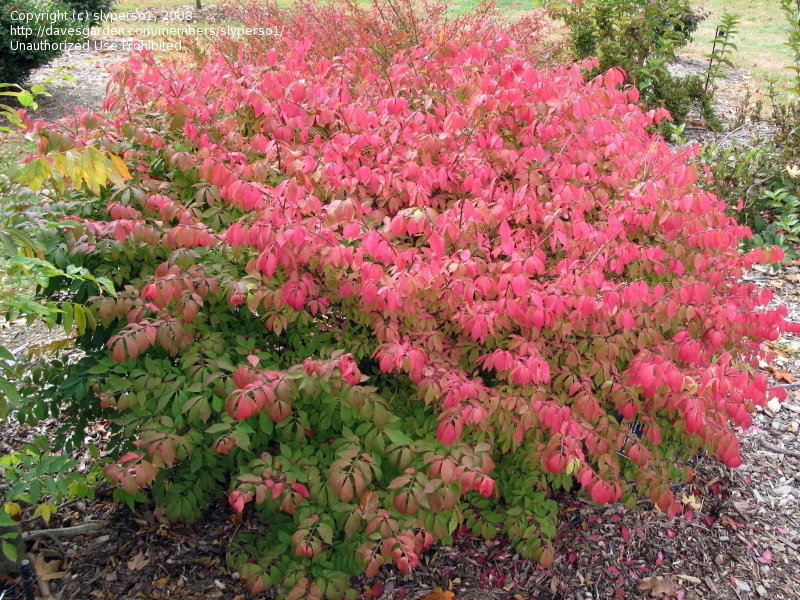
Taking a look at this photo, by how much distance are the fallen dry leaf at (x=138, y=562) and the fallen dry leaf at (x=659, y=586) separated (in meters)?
2.22

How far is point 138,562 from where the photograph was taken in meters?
2.94

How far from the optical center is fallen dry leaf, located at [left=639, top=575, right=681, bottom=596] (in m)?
2.97

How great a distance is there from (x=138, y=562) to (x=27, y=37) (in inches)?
311

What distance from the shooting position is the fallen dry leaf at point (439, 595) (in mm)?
2877

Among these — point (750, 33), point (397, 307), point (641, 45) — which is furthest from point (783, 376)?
point (750, 33)

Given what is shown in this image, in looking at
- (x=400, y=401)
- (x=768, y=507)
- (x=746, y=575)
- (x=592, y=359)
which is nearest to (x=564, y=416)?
(x=592, y=359)

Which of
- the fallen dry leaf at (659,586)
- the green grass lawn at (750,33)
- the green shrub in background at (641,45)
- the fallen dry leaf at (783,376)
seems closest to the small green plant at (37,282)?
the fallen dry leaf at (659,586)

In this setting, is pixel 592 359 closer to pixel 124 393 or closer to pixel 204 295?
pixel 204 295

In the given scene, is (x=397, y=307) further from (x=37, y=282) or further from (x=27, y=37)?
(x=27, y=37)

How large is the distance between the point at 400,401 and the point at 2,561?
1.73 m

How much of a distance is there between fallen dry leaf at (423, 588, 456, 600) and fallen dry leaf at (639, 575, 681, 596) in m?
0.87

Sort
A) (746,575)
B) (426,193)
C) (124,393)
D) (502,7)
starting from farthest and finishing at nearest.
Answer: (502,7) < (746,575) < (426,193) < (124,393)

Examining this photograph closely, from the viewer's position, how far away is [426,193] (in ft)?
9.24

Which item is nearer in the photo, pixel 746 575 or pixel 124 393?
pixel 124 393
